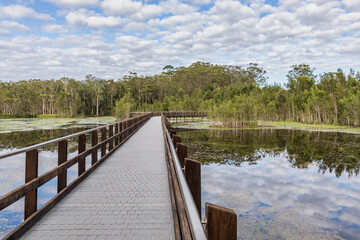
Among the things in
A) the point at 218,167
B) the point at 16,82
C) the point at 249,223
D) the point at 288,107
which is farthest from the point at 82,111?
the point at 249,223

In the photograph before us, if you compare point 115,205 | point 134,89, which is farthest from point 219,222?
point 134,89

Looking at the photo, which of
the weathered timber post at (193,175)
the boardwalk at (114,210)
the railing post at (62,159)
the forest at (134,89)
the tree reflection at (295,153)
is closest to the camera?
the weathered timber post at (193,175)

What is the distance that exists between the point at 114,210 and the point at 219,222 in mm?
2994

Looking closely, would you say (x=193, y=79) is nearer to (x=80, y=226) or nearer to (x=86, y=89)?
(x=86, y=89)

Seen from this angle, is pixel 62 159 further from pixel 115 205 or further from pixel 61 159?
pixel 115 205

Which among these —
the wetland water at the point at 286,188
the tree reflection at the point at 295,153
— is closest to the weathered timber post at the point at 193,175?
the wetland water at the point at 286,188

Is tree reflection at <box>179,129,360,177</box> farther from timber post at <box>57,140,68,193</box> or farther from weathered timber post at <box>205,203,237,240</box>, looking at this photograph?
weathered timber post at <box>205,203,237,240</box>

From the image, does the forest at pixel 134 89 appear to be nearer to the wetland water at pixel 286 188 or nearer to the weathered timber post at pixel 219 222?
the wetland water at pixel 286 188

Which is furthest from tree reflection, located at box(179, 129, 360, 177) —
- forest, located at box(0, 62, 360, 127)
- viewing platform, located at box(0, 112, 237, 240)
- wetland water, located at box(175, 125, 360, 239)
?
forest, located at box(0, 62, 360, 127)

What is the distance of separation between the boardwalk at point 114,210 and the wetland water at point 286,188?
3.17 m

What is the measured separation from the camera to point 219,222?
4.11 feet

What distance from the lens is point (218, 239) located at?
4.20ft

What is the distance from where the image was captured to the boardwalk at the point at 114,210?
3131mm

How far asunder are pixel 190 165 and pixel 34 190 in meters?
2.38
